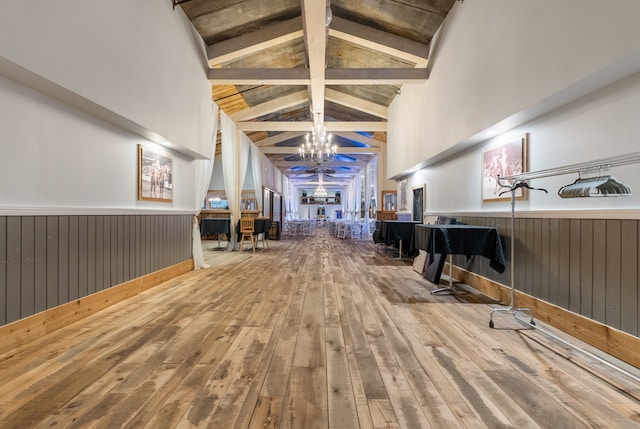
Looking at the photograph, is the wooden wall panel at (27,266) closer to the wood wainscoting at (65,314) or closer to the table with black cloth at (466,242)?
the wood wainscoting at (65,314)

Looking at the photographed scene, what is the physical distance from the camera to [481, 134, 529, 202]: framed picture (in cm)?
338

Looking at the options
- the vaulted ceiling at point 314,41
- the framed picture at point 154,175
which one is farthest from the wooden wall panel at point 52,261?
the vaulted ceiling at point 314,41

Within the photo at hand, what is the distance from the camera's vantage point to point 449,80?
4.65 meters

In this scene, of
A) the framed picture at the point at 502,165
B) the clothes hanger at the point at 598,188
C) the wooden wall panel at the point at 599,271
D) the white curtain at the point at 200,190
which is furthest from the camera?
the white curtain at the point at 200,190

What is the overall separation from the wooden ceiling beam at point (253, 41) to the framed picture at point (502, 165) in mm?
3865

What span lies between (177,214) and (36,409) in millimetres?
3649

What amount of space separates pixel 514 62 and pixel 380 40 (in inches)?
117

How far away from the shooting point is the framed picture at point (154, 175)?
3.99 meters

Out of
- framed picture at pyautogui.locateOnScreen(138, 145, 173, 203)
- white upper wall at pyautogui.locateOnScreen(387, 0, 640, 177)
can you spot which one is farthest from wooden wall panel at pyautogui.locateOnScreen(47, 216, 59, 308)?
white upper wall at pyautogui.locateOnScreen(387, 0, 640, 177)

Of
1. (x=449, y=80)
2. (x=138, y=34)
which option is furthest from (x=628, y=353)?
(x=138, y=34)

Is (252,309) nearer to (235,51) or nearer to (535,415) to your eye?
(535,415)

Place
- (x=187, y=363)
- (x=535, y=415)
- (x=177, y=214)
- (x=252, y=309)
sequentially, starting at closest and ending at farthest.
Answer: (x=535, y=415), (x=187, y=363), (x=252, y=309), (x=177, y=214)

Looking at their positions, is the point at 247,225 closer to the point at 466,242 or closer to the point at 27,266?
the point at 27,266

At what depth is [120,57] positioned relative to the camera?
3102mm
